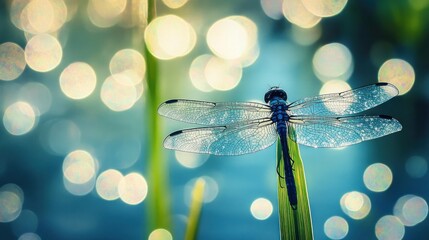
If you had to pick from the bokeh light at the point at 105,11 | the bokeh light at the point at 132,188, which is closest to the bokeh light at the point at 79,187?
the bokeh light at the point at 132,188

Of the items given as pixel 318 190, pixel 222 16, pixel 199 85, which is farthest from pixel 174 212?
pixel 222 16

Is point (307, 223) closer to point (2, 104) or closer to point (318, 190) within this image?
point (318, 190)

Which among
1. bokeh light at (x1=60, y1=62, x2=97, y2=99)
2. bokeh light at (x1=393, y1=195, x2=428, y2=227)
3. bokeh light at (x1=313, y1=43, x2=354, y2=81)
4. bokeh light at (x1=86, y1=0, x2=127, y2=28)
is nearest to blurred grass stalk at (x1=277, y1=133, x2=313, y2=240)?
bokeh light at (x1=393, y1=195, x2=428, y2=227)

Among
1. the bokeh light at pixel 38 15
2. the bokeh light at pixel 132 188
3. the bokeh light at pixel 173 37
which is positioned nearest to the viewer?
the bokeh light at pixel 132 188

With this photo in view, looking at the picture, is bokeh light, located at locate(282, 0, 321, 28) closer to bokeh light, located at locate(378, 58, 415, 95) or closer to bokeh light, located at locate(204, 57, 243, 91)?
bokeh light, located at locate(204, 57, 243, 91)

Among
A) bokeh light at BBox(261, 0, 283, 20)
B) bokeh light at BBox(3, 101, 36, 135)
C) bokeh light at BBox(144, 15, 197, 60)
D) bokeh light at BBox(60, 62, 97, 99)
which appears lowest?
bokeh light at BBox(3, 101, 36, 135)

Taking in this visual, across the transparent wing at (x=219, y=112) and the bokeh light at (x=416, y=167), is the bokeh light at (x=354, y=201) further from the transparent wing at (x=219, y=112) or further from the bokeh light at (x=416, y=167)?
the transparent wing at (x=219, y=112)
